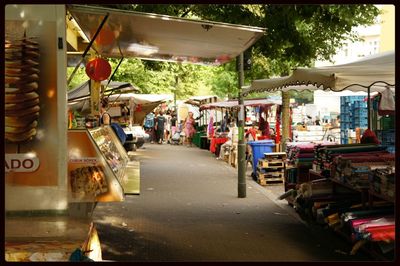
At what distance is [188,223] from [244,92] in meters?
3.64

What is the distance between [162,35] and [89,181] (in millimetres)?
2479

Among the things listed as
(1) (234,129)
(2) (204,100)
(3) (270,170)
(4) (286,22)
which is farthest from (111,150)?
(2) (204,100)

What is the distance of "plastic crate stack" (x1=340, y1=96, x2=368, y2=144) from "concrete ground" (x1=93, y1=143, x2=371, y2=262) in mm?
10739

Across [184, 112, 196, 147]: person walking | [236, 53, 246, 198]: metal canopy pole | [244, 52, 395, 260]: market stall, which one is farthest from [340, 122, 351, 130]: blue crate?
[244, 52, 395, 260]: market stall

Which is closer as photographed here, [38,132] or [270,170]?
[38,132]

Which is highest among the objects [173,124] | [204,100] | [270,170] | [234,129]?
[204,100]

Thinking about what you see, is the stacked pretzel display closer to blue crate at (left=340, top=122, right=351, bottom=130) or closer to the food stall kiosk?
the food stall kiosk

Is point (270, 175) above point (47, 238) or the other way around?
the other way around

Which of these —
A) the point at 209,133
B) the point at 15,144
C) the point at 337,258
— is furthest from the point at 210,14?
the point at 209,133

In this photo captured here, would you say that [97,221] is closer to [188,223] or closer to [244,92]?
[188,223]

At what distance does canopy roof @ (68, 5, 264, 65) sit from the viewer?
20.0 ft

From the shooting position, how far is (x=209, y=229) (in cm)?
880

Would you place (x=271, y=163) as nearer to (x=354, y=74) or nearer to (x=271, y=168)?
(x=271, y=168)

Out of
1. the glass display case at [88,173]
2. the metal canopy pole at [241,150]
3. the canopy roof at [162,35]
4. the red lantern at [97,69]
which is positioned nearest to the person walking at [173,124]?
the metal canopy pole at [241,150]
